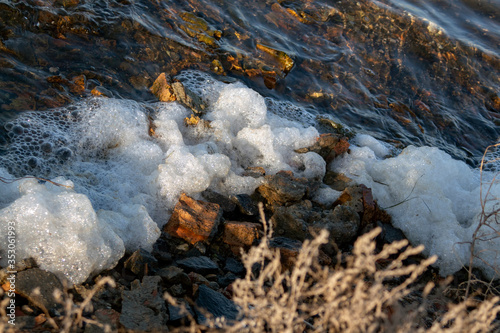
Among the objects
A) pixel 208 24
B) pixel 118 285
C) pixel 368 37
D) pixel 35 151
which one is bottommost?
pixel 35 151

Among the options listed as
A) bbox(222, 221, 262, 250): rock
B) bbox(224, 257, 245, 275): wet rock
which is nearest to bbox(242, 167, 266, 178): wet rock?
bbox(222, 221, 262, 250): rock

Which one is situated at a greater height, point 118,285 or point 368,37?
point 368,37

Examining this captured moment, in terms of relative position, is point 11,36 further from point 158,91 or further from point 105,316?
point 105,316

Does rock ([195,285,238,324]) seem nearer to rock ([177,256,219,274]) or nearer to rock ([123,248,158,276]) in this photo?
rock ([177,256,219,274])

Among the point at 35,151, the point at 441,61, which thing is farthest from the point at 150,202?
the point at 441,61

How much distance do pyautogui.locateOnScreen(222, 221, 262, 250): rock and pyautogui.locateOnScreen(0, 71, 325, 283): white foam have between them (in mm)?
506

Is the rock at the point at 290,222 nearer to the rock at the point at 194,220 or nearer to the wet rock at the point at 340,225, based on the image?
the wet rock at the point at 340,225

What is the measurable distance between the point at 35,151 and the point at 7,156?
0.74 feet

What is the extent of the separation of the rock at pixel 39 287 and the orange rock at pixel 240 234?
1.16 meters

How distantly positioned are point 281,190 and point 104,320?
6.00 feet

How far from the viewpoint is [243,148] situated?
4230 millimetres

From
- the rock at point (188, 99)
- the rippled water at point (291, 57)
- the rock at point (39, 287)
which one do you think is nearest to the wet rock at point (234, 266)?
the rock at point (39, 287)

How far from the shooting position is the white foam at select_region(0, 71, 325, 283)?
2461 millimetres

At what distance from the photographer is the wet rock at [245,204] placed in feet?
10.8
